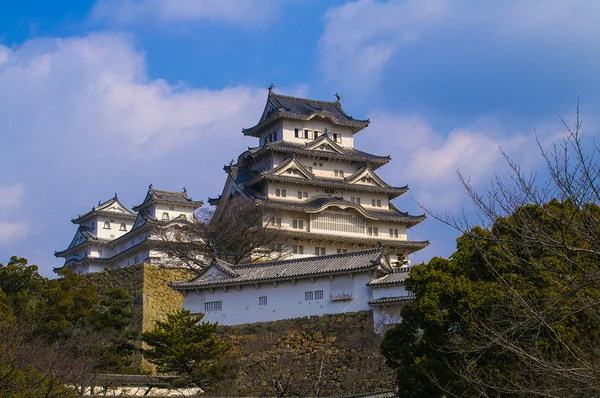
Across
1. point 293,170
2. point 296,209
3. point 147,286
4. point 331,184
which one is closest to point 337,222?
point 331,184

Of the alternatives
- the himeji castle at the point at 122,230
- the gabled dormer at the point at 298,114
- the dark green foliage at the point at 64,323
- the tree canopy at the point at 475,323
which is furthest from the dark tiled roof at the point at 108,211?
the tree canopy at the point at 475,323

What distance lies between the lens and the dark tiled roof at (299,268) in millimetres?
28922

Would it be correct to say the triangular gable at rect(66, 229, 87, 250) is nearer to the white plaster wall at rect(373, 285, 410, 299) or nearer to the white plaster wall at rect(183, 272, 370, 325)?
the white plaster wall at rect(183, 272, 370, 325)

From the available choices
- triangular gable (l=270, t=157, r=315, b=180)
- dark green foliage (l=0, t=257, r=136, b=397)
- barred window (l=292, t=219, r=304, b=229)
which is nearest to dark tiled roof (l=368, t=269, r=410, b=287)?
dark green foliage (l=0, t=257, r=136, b=397)

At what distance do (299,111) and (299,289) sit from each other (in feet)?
71.9

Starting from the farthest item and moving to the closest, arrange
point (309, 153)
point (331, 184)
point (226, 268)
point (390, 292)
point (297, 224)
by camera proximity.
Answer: point (309, 153) → point (331, 184) → point (297, 224) → point (226, 268) → point (390, 292)

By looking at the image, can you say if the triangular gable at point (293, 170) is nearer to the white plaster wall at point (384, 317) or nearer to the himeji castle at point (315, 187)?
the himeji castle at point (315, 187)

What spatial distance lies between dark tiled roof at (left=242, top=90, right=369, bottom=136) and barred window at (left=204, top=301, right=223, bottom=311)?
1947 centimetres

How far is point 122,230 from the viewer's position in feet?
214

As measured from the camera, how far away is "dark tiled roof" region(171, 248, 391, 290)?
2892cm

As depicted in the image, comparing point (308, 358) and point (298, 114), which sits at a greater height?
point (298, 114)

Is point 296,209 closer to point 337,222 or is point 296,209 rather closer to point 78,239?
point 337,222

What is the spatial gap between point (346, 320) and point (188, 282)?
252 inches

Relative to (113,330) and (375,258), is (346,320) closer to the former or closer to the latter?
(375,258)
